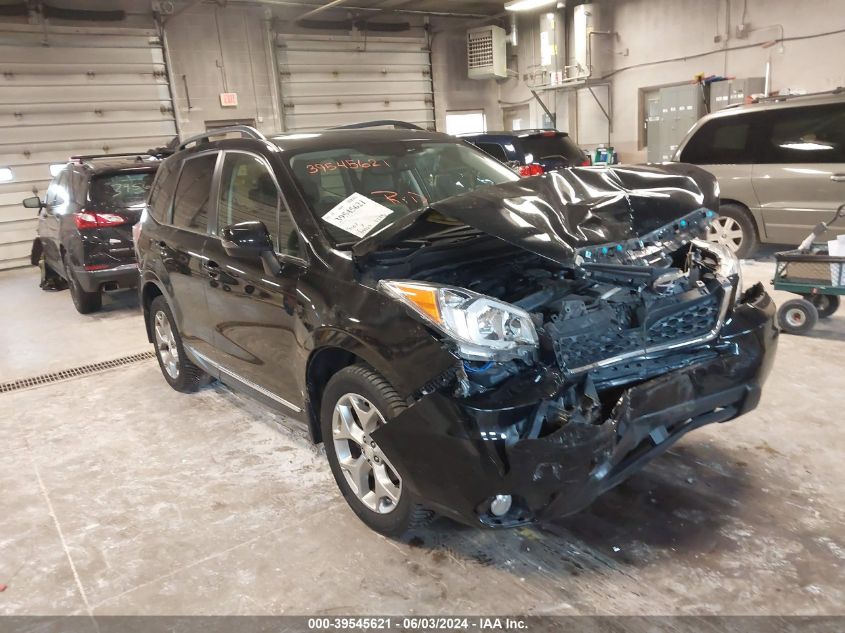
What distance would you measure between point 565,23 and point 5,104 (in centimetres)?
1012

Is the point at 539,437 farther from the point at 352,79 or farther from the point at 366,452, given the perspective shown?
the point at 352,79

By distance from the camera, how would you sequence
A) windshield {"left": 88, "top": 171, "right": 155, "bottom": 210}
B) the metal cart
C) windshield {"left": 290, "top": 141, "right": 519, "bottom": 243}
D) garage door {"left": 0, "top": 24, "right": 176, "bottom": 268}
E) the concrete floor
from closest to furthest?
the concrete floor → windshield {"left": 290, "top": 141, "right": 519, "bottom": 243} → the metal cart → windshield {"left": 88, "top": 171, "right": 155, "bottom": 210} → garage door {"left": 0, "top": 24, "right": 176, "bottom": 268}

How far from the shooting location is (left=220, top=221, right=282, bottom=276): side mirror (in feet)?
8.68

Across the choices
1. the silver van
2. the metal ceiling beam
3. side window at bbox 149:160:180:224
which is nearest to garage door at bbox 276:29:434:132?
the metal ceiling beam

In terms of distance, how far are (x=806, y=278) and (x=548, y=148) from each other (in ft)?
14.1

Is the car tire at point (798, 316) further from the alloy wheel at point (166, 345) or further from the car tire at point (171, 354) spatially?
the alloy wheel at point (166, 345)

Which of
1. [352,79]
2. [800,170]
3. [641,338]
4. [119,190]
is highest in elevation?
[352,79]

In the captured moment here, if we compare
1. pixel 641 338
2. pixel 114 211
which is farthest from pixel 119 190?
pixel 641 338

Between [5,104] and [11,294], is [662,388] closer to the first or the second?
[11,294]

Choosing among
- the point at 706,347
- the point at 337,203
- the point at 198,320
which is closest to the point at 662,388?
the point at 706,347

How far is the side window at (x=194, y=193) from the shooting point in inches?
137

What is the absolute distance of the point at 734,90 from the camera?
9.49 meters

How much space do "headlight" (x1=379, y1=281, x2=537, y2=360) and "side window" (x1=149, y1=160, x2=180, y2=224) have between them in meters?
2.51

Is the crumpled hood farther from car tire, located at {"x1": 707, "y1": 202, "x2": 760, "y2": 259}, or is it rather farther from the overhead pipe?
the overhead pipe
